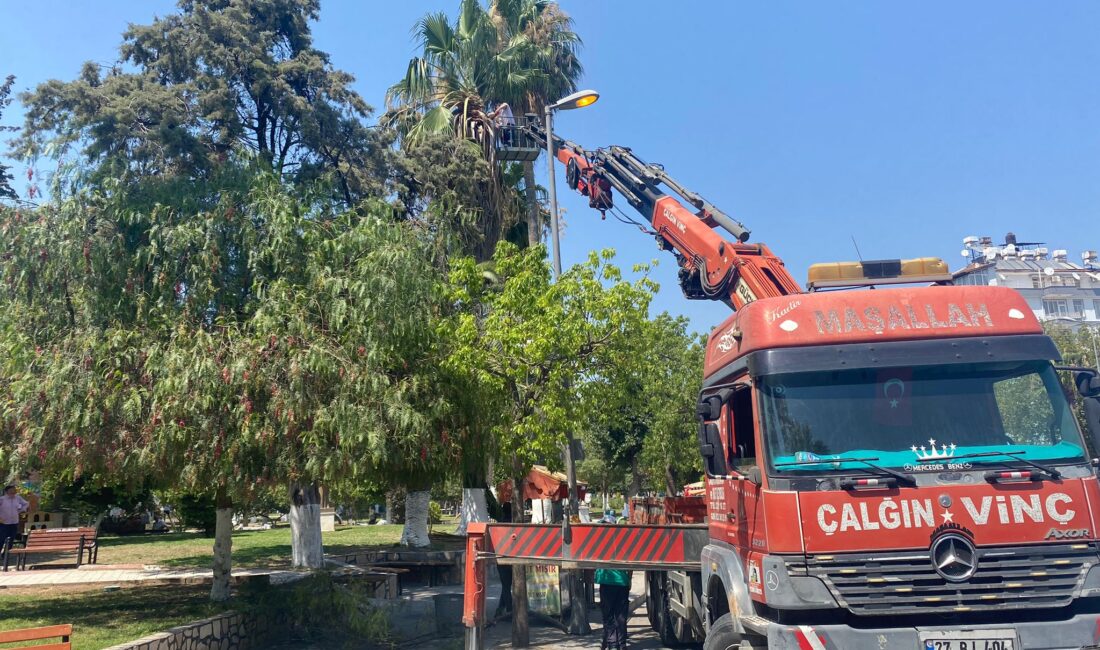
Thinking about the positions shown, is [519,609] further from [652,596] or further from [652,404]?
[652,404]

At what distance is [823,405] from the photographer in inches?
223

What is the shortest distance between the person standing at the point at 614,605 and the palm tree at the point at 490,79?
10.8 m

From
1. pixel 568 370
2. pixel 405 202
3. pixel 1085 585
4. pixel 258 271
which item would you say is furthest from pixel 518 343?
pixel 405 202

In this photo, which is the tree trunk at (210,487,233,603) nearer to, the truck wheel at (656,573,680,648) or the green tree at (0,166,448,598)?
the green tree at (0,166,448,598)

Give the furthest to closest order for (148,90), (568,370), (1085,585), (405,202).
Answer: (405,202) → (148,90) → (568,370) → (1085,585)

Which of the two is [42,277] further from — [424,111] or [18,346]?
[424,111]

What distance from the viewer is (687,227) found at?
491 inches

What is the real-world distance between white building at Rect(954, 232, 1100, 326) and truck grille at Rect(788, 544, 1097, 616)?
6699 cm

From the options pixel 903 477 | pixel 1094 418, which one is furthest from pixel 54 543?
pixel 1094 418

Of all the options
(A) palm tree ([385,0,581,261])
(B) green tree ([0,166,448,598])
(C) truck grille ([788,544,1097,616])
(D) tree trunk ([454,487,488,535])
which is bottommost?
(C) truck grille ([788,544,1097,616])

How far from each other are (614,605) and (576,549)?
2529 millimetres

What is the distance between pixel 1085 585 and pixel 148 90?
15691 mm

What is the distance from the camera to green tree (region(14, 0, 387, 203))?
13516 millimetres

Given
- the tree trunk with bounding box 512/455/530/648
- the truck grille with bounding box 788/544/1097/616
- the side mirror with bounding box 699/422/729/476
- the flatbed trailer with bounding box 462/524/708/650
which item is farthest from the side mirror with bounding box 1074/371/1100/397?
the tree trunk with bounding box 512/455/530/648
